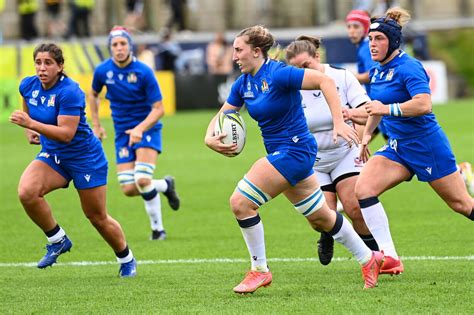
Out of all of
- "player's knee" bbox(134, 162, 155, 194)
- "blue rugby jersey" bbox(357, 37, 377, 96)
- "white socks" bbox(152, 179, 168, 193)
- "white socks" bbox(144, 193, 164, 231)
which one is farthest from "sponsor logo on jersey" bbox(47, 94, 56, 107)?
"blue rugby jersey" bbox(357, 37, 377, 96)

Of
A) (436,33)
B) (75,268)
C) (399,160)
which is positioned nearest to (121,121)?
(75,268)

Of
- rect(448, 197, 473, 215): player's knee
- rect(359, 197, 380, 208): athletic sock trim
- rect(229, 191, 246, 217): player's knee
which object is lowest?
rect(448, 197, 473, 215): player's knee

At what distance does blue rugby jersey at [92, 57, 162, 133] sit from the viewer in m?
12.6

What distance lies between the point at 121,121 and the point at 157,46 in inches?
814

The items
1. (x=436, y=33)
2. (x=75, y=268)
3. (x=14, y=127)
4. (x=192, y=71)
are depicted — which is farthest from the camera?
(x=436, y=33)

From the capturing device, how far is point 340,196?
10.2 meters

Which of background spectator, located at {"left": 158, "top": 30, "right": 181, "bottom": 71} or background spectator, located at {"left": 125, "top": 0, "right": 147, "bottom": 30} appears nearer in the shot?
background spectator, located at {"left": 158, "top": 30, "right": 181, "bottom": 71}

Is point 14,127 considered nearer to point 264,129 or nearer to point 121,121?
point 121,121

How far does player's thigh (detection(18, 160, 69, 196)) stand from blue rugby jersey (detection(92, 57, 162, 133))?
279 centimetres

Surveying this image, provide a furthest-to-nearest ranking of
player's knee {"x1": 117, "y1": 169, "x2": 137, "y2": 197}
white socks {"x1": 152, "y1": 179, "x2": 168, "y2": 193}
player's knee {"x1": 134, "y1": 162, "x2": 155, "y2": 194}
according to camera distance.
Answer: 1. white socks {"x1": 152, "y1": 179, "x2": 168, "y2": 193}
2. player's knee {"x1": 117, "y1": 169, "x2": 137, "y2": 197}
3. player's knee {"x1": 134, "y1": 162, "x2": 155, "y2": 194}

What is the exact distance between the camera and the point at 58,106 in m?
9.59

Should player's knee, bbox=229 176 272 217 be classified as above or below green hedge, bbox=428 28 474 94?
above

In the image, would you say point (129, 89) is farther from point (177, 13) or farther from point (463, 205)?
point (177, 13)

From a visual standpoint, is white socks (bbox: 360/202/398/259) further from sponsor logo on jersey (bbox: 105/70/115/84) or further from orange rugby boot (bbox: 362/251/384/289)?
sponsor logo on jersey (bbox: 105/70/115/84)
